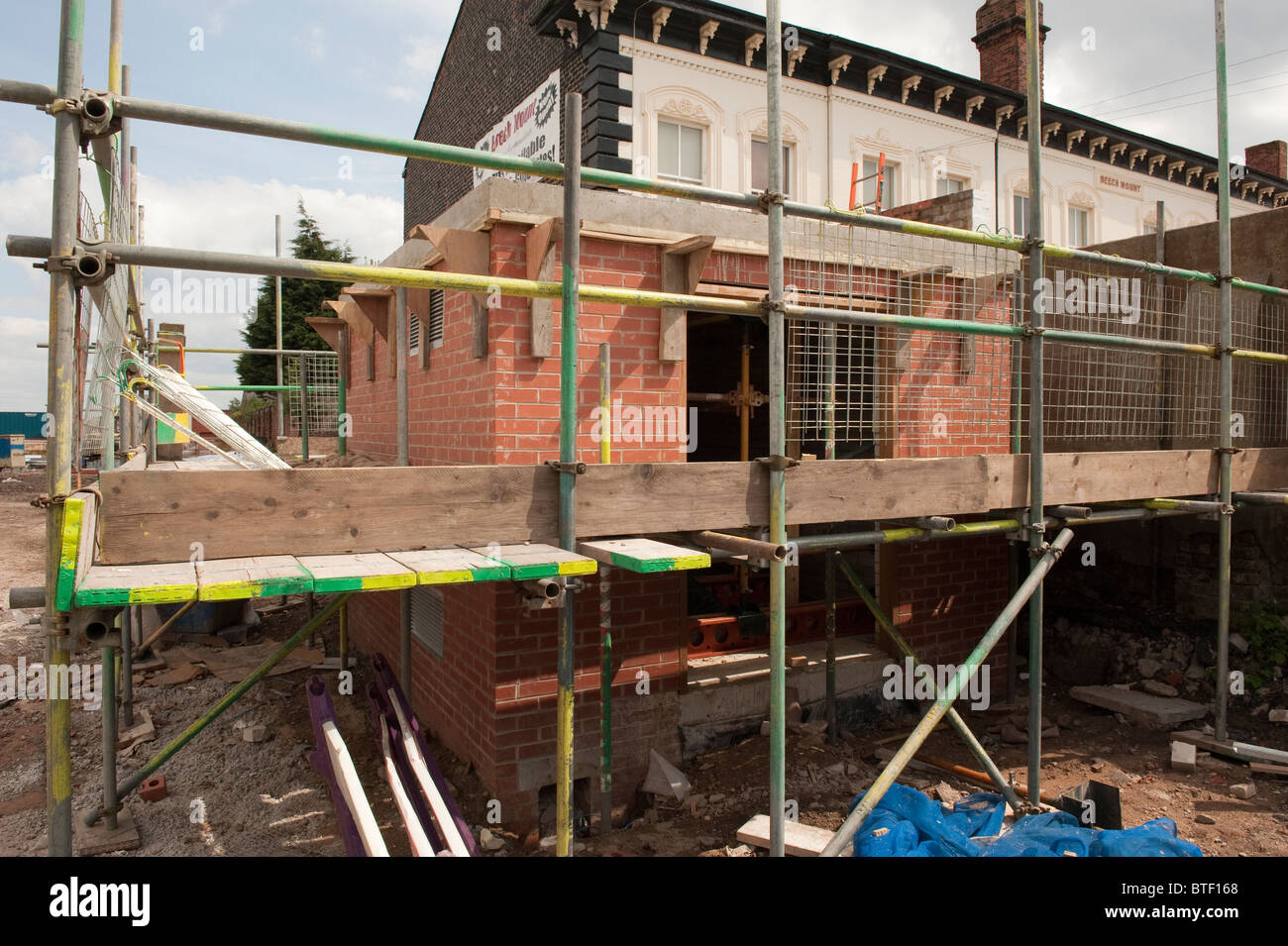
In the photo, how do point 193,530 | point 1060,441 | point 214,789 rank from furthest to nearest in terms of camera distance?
point 1060,441
point 214,789
point 193,530

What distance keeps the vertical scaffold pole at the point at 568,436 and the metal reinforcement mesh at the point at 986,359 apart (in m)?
2.28

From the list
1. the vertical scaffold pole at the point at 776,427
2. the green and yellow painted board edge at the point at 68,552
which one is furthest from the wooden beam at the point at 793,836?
the green and yellow painted board edge at the point at 68,552

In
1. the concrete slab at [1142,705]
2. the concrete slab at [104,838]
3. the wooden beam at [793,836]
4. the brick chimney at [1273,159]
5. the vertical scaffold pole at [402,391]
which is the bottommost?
the concrete slab at [104,838]

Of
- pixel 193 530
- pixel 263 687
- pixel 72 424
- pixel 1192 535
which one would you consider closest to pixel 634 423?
pixel 193 530

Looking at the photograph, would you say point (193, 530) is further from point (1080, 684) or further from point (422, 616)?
point (1080, 684)

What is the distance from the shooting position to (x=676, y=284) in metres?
5.97

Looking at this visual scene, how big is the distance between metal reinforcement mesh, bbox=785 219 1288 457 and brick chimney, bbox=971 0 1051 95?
10.4 m

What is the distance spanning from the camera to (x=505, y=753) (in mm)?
5723

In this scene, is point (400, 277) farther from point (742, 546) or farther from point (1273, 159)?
point (1273, 159)

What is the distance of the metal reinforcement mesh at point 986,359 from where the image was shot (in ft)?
21.4

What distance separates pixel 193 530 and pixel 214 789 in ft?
15.0

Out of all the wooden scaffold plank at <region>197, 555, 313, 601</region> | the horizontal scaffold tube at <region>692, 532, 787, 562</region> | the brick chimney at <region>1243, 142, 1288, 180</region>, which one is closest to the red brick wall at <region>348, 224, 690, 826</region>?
the horizontal scaffold tube at <region>692, 532, 787, 562</region>

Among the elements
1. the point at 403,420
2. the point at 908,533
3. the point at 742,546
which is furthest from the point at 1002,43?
the point at 742,546

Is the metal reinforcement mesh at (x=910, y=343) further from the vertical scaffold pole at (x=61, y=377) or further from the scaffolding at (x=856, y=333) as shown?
the vertical scaffold pole at (x=61, y=377)
